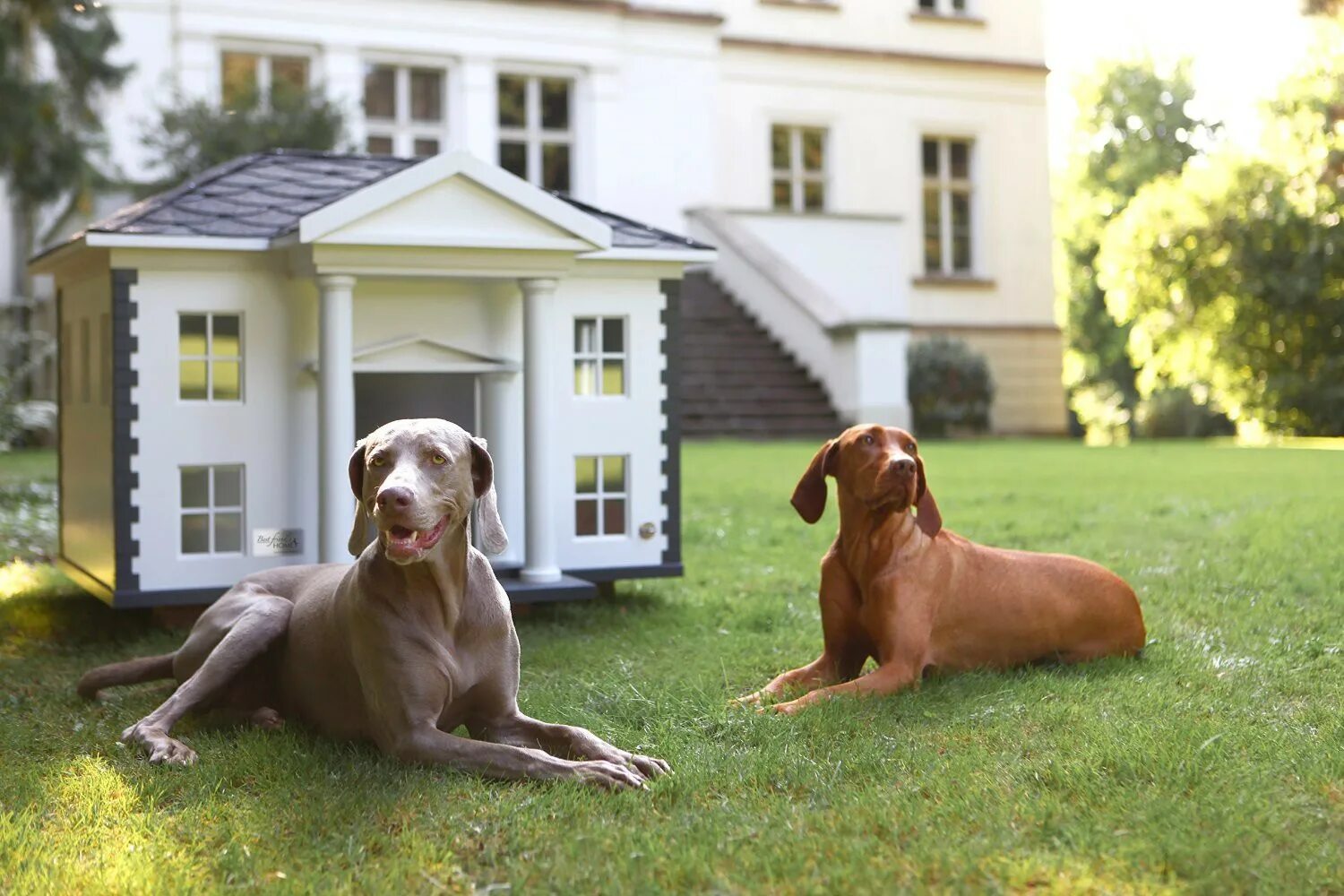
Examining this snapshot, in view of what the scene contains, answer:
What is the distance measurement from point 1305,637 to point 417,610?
151 inches

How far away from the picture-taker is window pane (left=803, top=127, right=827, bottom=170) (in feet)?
88.0

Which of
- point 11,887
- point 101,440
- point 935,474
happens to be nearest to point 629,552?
point 101,440

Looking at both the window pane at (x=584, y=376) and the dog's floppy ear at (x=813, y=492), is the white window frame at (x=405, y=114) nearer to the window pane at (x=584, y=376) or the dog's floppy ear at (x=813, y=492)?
the window pane at (x=584, y=376)

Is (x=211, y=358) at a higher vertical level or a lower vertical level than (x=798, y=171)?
lower

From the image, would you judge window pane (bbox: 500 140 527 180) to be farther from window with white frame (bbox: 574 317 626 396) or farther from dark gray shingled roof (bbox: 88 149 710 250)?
window with white frame (bbox: 574 317 626 396)

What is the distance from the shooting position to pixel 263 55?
906 inches

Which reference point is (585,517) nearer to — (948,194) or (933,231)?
(933,231)

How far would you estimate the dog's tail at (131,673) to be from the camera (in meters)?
5.81

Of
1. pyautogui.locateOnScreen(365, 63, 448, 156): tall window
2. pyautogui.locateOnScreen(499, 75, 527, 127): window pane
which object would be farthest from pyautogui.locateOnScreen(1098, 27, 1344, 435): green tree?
pyautogui.locateOnScreen(365, 63, 448, 156): tall window

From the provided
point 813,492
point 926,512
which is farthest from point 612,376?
A: point 926,512

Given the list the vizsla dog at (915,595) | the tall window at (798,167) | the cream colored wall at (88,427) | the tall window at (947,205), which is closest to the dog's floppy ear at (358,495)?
the vizsla dog at (915,595)

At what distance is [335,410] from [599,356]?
4.89 feet

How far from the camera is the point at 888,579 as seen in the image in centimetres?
563

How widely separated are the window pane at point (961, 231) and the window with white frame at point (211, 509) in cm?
2175
